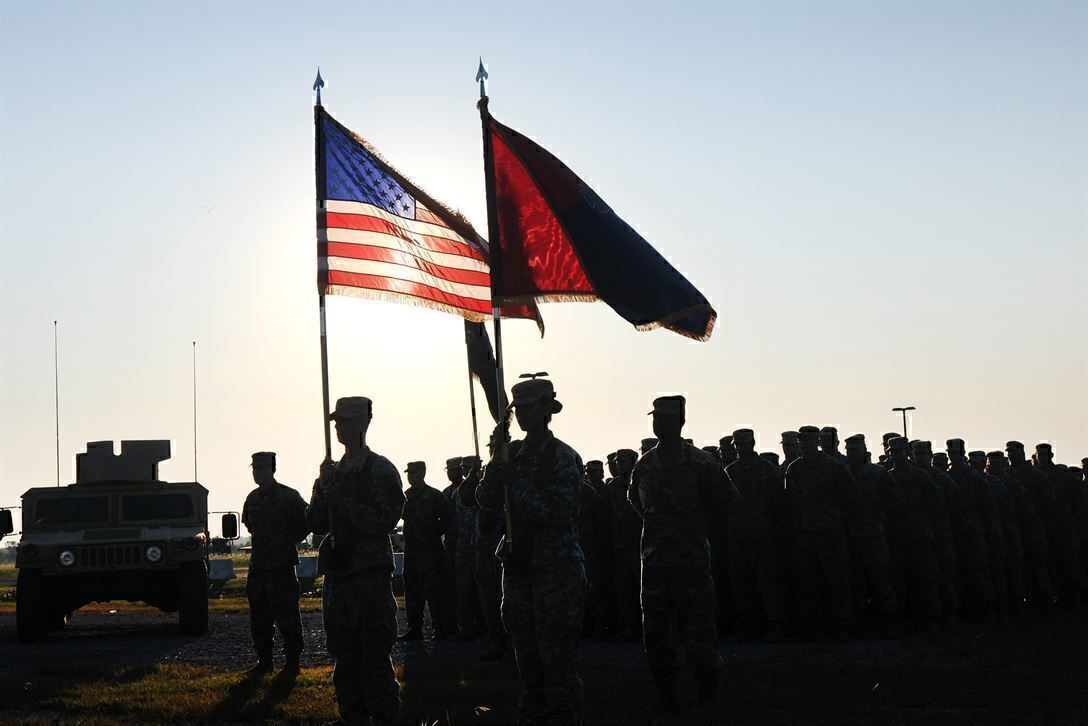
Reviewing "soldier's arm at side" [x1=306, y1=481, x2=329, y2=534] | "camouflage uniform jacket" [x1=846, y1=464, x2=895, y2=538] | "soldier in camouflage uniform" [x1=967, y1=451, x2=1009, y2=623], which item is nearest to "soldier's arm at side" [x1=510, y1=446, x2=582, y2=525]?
"soldier's arm at side" [x1=306, y1=481, x2=329, y2=534]

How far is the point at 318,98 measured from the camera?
509 inches

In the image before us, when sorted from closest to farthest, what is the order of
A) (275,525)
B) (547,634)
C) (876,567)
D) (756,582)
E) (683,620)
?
(547,634)
(683,620)
(275,525)
(876,567)
(756,582)

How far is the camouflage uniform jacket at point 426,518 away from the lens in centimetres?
1659

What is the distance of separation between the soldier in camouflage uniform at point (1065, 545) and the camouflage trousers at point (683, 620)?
10.2 metres

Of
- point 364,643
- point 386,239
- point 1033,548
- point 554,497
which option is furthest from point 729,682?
point 1033,548

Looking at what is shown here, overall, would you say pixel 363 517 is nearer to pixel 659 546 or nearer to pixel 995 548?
pixel 659 546

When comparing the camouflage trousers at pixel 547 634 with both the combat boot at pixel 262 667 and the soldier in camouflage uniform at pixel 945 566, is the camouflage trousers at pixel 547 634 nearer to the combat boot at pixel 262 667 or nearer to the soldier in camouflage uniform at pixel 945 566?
the combat boot at pixel 262 667

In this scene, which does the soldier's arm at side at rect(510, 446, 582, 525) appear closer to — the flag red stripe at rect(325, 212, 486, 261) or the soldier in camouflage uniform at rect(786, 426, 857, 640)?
the flag red stripe at rect(325, 212, 486, 261)

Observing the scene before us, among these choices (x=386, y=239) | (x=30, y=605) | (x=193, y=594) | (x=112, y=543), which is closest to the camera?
(x=386, y=239)

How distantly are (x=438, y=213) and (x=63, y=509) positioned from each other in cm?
814

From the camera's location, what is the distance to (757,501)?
1456 cm

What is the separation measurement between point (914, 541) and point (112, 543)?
9.82 meters

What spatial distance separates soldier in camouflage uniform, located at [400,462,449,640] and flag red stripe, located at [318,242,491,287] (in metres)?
4.09

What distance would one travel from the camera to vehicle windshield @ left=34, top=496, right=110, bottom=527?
18.3 metres
